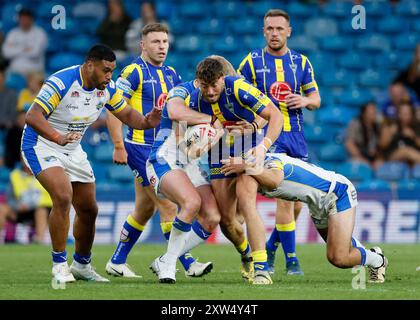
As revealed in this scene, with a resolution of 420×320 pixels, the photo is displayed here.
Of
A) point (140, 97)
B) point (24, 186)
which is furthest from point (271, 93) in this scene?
point (24, 186)

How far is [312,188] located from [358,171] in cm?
774

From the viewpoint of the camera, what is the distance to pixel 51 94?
896 cm

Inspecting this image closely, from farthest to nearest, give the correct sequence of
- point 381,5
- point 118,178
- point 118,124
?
point 381,5, point 118,178, point 118,124

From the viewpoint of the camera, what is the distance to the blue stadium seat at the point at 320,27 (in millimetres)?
18609

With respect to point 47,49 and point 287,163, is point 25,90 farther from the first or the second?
point 287,163

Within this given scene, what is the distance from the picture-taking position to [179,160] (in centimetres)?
925

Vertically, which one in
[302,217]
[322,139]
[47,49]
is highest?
[47,49]

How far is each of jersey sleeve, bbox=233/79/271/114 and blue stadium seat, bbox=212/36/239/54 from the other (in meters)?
9.36

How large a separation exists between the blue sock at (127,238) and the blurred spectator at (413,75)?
8.27 metres

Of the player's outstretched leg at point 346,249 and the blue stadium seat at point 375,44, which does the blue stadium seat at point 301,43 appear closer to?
the blue stadium seat at point 375,44

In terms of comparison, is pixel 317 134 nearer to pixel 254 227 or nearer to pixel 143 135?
pixel 143 135

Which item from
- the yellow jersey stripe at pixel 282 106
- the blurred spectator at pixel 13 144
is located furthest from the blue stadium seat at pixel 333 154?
the yellow jersey stripe at pixel 282 106
